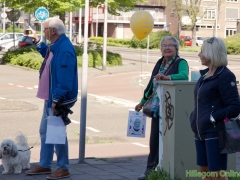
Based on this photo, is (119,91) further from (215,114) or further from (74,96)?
(215,114)

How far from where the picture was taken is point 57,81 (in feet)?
21.7

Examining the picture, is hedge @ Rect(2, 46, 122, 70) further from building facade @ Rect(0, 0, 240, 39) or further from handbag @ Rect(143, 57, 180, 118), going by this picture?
building facade @ Rect(0, 0, 240, 39)

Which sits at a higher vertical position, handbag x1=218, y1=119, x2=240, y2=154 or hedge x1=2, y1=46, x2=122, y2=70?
handbag x1=218, y1=119, x2=240, y2=154

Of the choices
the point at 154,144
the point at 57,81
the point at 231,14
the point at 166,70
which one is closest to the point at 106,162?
the point at 154,144

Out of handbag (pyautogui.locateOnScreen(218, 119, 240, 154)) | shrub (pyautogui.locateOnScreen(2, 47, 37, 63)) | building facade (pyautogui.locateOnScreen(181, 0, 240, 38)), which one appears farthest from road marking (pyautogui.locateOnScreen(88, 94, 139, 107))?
building facade (pyautogui.locateOnScreen(181, 0, 240, 38))

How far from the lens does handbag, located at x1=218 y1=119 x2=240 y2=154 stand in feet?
15.7

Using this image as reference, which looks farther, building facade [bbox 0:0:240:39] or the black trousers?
building facade [bbox 0:0:240:39]

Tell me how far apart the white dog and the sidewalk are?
142 millimetres

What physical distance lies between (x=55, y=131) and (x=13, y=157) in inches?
39.8

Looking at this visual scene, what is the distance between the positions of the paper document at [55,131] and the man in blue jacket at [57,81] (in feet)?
0.32

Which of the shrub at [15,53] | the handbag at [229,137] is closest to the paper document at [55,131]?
the handbag at [229,137]

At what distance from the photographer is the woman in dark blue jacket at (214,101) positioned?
480 cm

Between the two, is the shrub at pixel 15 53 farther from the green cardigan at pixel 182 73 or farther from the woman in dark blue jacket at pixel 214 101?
the woman in dark blue jacket at pixel 214 101

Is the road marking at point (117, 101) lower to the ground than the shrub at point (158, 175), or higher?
lower
